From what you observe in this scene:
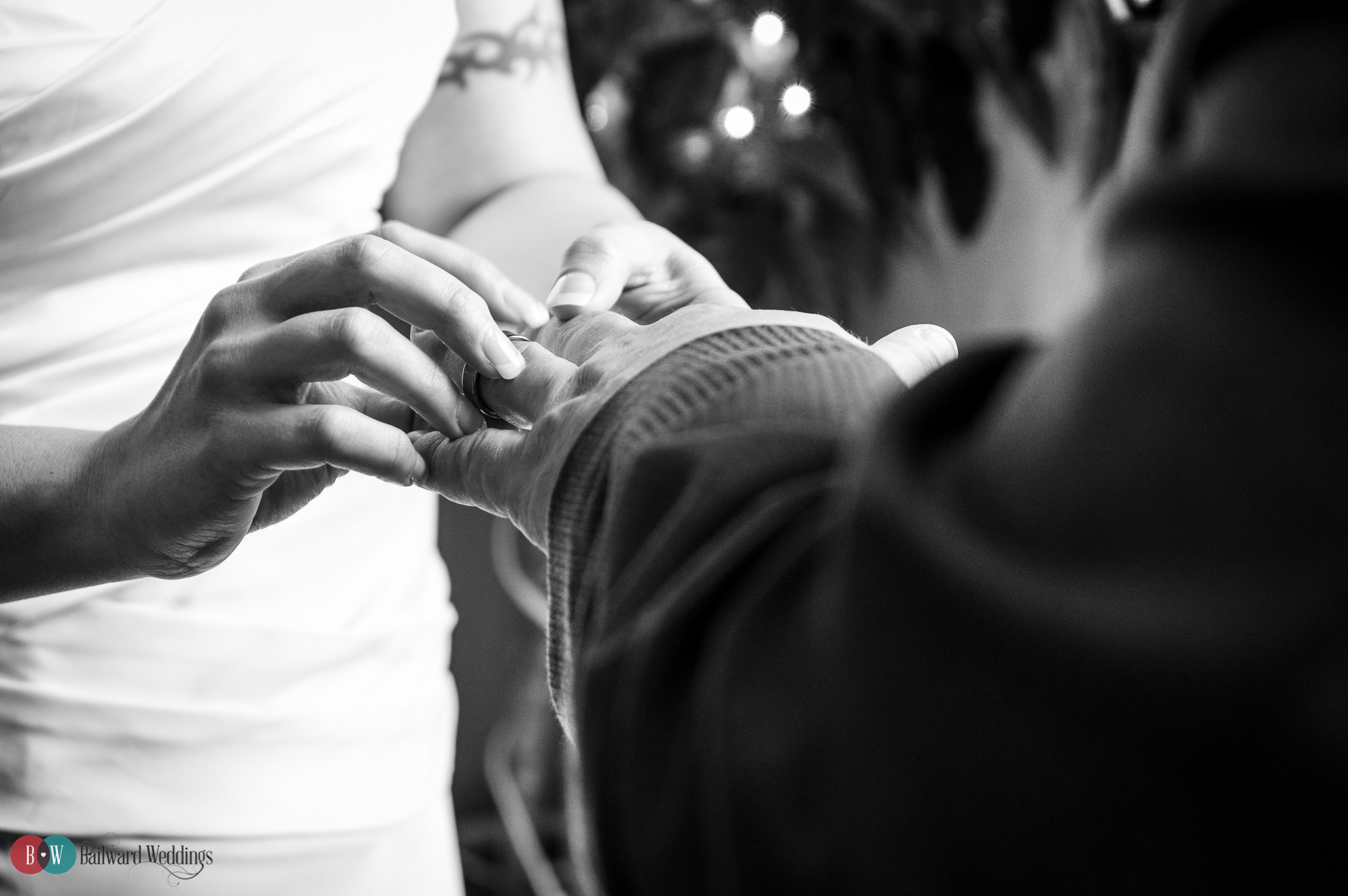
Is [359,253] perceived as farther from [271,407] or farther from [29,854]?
[29,854]

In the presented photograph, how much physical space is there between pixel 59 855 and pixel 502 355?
505 millimetres

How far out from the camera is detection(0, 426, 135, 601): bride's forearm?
23.3 inches

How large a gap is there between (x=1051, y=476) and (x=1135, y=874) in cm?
8

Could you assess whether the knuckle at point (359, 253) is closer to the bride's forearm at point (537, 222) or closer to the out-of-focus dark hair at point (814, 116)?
the bride's forearm at point (537, 222)

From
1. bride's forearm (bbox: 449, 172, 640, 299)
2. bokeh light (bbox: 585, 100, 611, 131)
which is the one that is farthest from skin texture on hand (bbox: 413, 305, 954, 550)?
bokeh light (bbox: 585, 100, 611, 131)

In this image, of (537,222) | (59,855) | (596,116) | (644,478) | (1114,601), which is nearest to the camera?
(1114,601)

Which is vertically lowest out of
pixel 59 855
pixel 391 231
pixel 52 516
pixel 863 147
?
pixel 59 855

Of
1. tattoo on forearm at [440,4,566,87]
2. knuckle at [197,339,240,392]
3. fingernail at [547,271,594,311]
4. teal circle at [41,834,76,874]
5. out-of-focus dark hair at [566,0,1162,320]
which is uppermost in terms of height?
tattoo on forearm at [440,4,566,87]

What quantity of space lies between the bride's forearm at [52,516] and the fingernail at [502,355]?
25 cm

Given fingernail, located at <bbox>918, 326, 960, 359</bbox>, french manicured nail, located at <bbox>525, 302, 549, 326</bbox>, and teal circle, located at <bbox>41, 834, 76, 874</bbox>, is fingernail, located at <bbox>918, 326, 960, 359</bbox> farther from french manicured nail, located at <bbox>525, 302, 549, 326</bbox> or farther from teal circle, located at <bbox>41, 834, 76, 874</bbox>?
teal circle, located at <bbox>41, 834, 76, 874</bbox>

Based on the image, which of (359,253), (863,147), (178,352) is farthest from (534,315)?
(863,147)

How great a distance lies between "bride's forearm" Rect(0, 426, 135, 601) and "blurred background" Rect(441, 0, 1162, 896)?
3.54ft

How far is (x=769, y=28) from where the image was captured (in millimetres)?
1479

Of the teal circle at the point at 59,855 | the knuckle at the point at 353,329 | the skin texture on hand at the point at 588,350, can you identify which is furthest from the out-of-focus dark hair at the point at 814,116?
the teal circle at the point at 59,855
